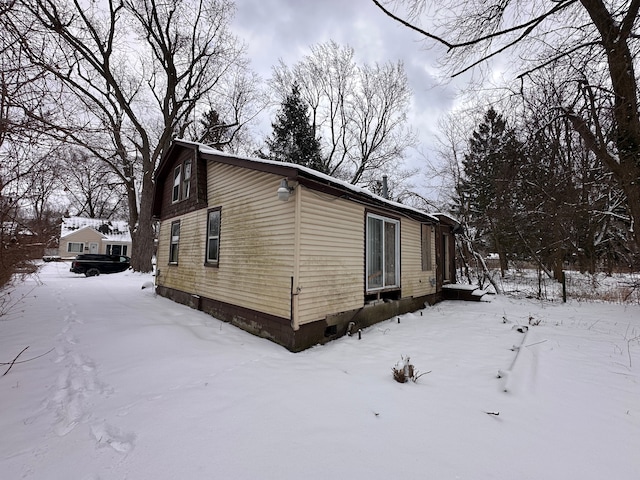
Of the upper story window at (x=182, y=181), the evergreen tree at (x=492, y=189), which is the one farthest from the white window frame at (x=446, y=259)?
the upper story window at (x=182, y=181)

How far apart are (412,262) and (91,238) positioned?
116ft

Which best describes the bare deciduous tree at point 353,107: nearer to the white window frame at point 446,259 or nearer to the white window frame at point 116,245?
the white window frame at point 446,259

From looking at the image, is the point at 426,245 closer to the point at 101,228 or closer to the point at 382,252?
the point at 382,252

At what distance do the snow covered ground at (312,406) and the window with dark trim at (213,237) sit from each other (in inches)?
82.8

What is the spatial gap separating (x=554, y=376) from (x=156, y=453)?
4727 mm

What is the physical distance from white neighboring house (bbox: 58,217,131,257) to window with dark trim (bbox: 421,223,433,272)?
34592 millimetres

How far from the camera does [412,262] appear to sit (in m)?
8.56

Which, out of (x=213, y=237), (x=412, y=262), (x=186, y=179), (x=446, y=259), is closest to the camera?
(x=213, y=237)

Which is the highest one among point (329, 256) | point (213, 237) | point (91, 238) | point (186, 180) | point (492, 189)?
point (492, 189)

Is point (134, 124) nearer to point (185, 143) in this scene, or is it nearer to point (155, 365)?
point (185, 143)

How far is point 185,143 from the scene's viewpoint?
28.4 feet

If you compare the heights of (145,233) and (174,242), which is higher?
(145,233)

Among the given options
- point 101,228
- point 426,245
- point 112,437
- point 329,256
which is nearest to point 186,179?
point 329,256

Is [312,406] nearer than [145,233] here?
Yes
